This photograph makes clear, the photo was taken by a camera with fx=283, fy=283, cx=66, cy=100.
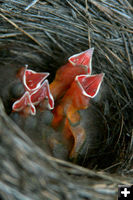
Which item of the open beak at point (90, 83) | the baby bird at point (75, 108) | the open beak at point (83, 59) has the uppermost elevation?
the open beak at point (83, 59)

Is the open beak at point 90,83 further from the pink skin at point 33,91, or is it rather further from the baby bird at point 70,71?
the pink skin at point 33,91

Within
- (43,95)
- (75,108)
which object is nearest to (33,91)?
(43,95)

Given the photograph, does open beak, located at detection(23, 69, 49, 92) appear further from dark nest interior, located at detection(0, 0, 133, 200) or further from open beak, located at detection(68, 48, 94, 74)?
open beak, located at detection(68, 48, 94, 74)

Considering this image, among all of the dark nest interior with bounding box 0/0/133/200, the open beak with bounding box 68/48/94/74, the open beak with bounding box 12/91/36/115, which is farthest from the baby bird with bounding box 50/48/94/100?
the open beak with bounding box 12/91/36/115

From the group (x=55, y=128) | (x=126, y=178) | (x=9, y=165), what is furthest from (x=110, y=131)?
(x=9, y=165)

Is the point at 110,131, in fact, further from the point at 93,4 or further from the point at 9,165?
the point at 9,165

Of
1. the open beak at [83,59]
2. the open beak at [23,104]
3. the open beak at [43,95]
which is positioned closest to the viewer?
the open beak at [23,104]

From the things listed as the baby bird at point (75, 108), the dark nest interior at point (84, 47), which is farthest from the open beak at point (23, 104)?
the baby bird at point (75, 108)
